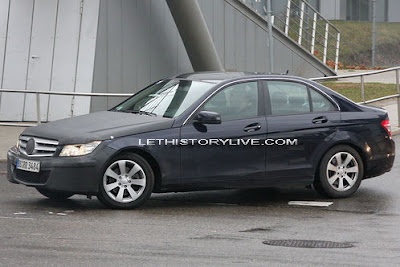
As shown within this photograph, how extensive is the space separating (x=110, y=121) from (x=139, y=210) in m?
1.03

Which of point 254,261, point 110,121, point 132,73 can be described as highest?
point 132,73

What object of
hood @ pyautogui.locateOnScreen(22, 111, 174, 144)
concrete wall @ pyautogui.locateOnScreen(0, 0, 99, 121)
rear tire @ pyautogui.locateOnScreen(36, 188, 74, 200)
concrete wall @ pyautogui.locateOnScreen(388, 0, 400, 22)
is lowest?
rear tire @ pyautogui.locateOnScreen(36, 188, 74, 200)

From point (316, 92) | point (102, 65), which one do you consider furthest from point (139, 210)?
point (102, 65)

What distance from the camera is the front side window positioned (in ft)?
38.5

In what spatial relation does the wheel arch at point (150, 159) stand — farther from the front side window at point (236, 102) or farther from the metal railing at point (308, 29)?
the metal railing at point (308, 29)

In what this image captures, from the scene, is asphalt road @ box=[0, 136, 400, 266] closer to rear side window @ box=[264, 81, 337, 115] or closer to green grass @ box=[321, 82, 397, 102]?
rear side window @ box=[264, 81, 337, 115]

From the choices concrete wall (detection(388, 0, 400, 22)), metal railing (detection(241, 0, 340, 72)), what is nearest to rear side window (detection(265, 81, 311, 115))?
metal railing (detection(241, 0, 340, 72))

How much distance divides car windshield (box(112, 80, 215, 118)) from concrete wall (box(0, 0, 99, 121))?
9.13 metres

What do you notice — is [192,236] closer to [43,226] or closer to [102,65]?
[43,226]

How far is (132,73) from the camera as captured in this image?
22.8 m

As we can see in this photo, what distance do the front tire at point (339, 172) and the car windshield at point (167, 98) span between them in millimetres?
1633

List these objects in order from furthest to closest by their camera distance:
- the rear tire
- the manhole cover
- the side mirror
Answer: the rear tire
the side mirror
the manhole cover

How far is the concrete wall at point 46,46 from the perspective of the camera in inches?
851

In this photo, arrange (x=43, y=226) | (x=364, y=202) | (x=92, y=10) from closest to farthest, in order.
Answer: (x=43, y=226)
(x=364, y=202)
(x=92, y=10)
